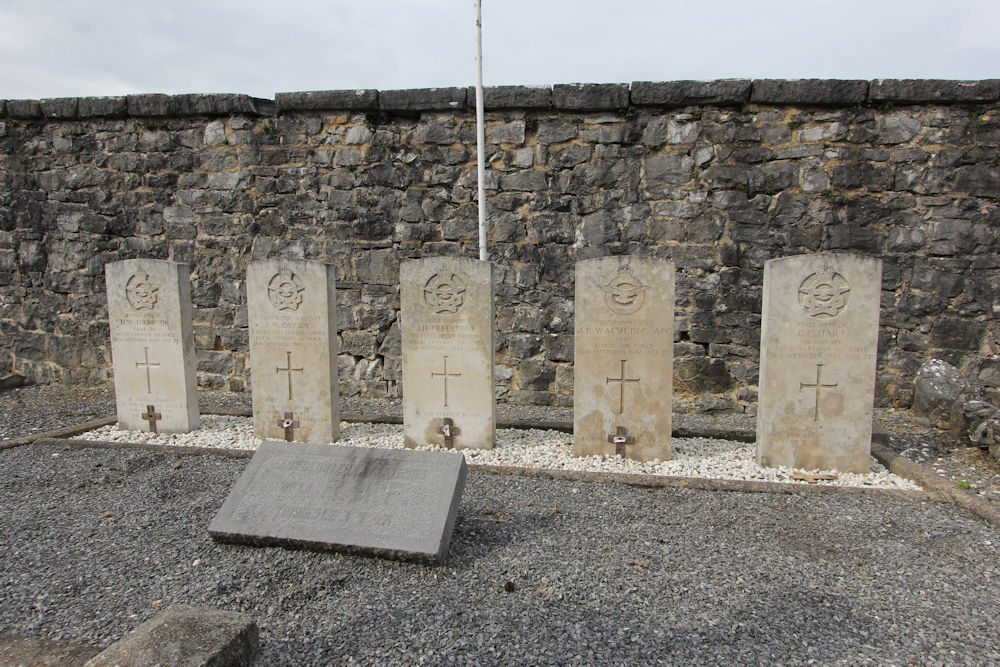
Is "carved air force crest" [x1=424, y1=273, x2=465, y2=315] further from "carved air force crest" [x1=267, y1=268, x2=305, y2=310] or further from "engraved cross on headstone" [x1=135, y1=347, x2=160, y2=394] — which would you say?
"engraved cross on headstone" [x1=135, y1=347, x2=160, y2=394]

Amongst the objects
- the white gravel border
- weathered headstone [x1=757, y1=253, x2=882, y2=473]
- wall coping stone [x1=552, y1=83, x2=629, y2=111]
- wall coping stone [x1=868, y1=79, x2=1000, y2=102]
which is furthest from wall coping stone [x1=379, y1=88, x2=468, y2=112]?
wall coping stone [x1=868, y1=79, x2=1000, y2=102]

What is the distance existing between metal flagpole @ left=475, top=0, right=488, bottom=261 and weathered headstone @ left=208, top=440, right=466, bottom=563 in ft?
9.42

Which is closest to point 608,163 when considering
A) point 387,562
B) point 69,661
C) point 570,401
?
point 570,401

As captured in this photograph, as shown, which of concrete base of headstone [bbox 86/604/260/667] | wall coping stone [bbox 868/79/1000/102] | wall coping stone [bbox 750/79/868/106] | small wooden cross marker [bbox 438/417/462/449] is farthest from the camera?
wall coping stone [bbox 750/79/868/106]

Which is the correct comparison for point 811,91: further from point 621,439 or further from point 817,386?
point 621,439

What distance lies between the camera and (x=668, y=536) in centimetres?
281

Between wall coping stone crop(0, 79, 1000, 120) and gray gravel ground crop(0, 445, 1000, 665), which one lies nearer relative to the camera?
gray gravel ground crop(0, 445, 1000, 665)

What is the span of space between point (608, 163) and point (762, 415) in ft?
9.10

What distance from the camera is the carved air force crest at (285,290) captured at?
4340mm

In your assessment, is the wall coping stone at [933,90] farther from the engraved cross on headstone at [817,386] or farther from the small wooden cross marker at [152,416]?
the small wooden cross marker at [152,416]

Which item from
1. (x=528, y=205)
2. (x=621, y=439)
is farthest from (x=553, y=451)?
(x=528, y=205)

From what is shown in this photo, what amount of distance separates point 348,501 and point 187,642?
102 cm

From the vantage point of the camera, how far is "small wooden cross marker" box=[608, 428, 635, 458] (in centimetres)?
405

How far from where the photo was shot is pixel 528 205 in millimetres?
5598
